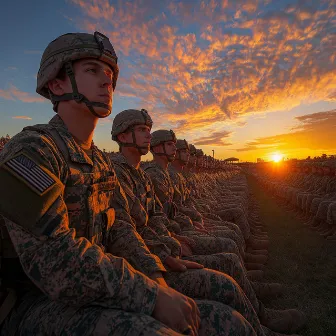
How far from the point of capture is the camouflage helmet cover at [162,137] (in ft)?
20.1

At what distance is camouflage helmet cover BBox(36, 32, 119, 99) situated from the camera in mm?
2242

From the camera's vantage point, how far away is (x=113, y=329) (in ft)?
4.80

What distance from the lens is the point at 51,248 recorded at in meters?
1.55

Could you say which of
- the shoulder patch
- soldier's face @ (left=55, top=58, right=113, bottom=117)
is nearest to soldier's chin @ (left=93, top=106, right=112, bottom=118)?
soldier's face @ (left=55, top=58, right=113, bottom=117)

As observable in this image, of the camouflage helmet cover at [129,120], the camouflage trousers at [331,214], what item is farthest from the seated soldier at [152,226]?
the camouflage trousers at [331,214]

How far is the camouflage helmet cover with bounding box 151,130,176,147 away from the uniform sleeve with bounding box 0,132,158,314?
14.8 feet

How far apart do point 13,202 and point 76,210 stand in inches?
21.2

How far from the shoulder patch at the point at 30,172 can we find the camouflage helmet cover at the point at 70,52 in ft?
3.36

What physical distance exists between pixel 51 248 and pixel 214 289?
1692 millimetres

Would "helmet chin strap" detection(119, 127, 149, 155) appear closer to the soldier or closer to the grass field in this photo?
the soldier

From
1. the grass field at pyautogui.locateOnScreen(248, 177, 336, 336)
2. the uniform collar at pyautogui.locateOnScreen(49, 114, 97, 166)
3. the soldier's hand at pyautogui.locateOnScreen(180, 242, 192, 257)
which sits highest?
the uniform collar at pyautogui.locateOnScreen(49, 114, 97, 166)

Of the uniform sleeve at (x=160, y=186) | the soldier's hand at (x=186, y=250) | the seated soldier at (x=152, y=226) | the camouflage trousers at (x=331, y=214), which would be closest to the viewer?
the seated soldier at (x=152, y=226)

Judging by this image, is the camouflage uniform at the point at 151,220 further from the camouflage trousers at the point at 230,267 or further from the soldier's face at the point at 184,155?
the soldier's face at the point at 184,155

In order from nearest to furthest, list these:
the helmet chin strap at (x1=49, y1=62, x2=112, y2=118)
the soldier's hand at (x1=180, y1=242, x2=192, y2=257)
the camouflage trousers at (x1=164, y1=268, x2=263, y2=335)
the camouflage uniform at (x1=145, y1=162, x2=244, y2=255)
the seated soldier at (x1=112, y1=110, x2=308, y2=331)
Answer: the helmet chin strap at (x1=49, y1=62, x2=112, y2=118), the camouflage trousers at (x1=164, y1=268, x2=263, y2=335), the seated soldier at (x1=112, y1=110, x2=308, y2=331), the soldier's hand at (x1=180, y1=242, x2=192, y2=257), the camouflage uniform at (x1=145, y1=162, x2=244, y2=255)
